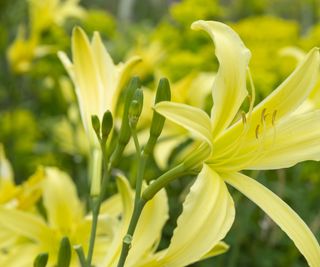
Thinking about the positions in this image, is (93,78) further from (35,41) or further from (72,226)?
(35,41)

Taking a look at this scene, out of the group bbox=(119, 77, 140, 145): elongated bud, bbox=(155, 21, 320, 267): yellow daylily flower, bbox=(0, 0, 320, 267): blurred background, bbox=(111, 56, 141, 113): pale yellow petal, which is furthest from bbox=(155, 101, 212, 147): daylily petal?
bbox=(0, 0, 320, 267): blurred background

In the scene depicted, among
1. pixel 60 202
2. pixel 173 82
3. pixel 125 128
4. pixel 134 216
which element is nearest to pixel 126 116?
pixel 125 128

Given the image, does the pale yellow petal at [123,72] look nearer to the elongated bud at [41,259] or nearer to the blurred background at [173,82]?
the elongated bud at [41,259]

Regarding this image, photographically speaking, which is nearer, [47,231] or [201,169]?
[201,169]

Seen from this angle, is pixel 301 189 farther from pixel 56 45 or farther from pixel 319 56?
pixel 319 56

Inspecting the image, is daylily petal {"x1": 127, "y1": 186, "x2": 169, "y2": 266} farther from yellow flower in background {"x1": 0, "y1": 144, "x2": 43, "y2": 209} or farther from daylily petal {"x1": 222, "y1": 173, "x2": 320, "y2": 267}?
yellow flower in background {"x1": 0, "y1": 144, "x2": 43, "y2": 209}

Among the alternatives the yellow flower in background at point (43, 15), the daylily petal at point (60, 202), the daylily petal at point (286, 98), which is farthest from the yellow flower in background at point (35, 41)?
the daylily petal at point (286, 98)

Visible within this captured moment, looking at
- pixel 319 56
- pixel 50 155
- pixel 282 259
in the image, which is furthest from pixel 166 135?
pixel 319 56
